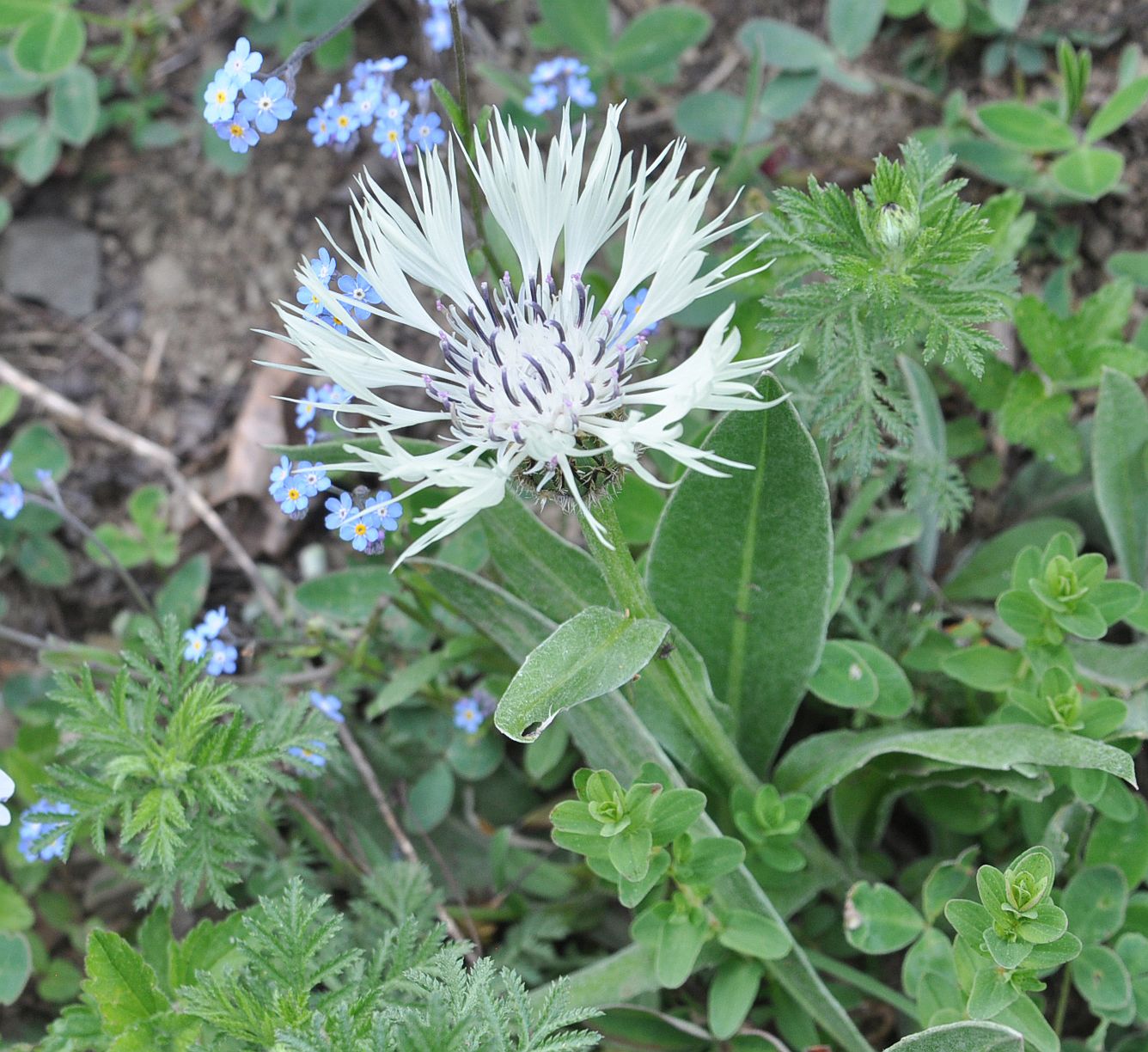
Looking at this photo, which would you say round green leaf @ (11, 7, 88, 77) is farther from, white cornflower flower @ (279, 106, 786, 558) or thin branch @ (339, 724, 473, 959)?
thin branch @ (339, 724, 473, 959)

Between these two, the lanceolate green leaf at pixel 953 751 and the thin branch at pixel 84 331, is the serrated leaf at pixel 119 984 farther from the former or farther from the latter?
the thin branch at pixel 84 331

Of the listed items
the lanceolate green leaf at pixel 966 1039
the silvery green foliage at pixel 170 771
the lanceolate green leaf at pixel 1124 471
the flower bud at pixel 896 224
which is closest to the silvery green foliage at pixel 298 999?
the silvery green foliage at pixel 170 771

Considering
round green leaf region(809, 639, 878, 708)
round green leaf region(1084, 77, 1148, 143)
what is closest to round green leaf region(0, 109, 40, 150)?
round green leaf region(809, 639, 878, 708)

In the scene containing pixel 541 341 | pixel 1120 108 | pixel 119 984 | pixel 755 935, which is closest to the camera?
pixel 541 341

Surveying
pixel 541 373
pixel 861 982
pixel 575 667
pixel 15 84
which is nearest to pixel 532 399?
pixel 541 373

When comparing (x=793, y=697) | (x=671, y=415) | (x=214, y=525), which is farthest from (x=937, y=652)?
(x=214, y=525)

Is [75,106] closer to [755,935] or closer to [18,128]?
[18,128]

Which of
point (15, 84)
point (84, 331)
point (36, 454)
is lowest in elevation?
point (36, 454)
